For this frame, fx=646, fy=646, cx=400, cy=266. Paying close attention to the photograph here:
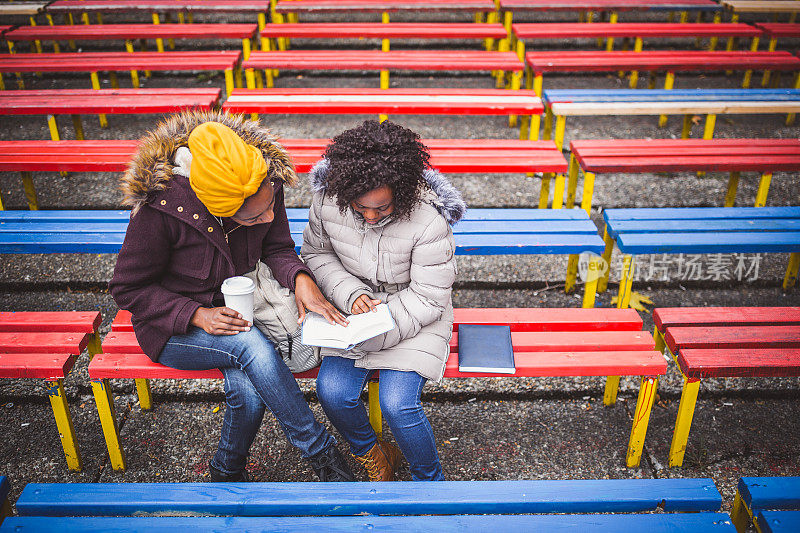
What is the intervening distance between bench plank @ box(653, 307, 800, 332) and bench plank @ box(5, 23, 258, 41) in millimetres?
4563

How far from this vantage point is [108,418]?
8.65 ft

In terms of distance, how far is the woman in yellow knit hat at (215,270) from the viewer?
7.38 feet

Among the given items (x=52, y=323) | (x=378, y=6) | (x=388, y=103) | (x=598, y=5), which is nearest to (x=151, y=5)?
(x=378, y=6)

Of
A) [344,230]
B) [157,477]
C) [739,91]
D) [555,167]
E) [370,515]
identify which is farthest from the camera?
[739,91]

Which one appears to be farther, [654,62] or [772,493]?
[654,62]

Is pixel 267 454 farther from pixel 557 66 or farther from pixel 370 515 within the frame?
pixel 557 66

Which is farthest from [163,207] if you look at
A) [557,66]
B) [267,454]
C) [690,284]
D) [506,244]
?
[557,66]

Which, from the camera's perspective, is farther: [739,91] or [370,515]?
[739,91]

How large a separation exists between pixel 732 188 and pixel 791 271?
0.74 metres

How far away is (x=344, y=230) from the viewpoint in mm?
2564

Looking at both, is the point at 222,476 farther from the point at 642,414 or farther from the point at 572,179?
the point at 572,179

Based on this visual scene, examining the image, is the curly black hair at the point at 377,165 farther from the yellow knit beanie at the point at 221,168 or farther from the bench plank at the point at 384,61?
the bench plank at the point at 384,61

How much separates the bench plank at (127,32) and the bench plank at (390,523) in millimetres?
4828

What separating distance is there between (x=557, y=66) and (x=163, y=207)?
391 cm
